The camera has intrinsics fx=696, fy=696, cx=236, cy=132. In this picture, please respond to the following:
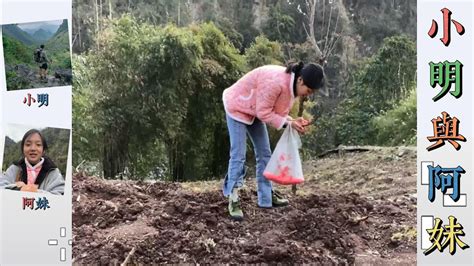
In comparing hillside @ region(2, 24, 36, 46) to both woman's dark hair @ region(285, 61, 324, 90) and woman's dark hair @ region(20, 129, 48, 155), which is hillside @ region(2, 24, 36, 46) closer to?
woman's dark hair @ region(20, 129, 48, 155)

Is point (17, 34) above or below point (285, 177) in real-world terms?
above

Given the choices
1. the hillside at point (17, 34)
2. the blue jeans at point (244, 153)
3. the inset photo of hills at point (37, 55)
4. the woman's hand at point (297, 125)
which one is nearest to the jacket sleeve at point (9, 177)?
the inset photo of hills at point (37, 55)

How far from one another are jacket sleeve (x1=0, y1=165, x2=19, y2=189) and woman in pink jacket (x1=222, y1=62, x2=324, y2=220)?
2.66 ft

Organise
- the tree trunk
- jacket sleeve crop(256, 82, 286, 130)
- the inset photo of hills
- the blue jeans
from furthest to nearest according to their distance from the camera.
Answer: the tree trunk < the blue jeans < jacket sleeve crop(256, 82, 286, 130) < the inset photo of hills

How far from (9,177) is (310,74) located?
3.82 ft

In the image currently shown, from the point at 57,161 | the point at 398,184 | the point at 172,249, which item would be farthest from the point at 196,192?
the point at 398,184

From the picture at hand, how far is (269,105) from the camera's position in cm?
260


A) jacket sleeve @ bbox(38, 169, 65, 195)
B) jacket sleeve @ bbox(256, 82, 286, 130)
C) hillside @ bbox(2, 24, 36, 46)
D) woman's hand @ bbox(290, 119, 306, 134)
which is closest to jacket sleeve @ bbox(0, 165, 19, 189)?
jacket sleeve @ bbox(38, 169, 65, 195)

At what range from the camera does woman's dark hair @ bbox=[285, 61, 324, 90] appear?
256 cm

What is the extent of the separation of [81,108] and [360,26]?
1230 mm

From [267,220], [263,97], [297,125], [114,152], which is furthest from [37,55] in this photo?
[267,220]

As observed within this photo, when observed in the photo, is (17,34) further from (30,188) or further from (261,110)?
(261,110)

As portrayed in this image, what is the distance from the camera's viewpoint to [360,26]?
→ 118 inches

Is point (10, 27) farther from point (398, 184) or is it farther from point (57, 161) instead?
point (398, 184)
